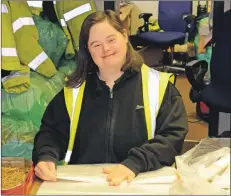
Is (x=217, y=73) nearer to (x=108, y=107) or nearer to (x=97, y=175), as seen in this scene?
(x=108, y=107)

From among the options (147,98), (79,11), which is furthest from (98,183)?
(79,11)

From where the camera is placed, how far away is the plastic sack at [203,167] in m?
0.92

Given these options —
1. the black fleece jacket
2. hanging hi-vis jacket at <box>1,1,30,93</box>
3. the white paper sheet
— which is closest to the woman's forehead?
the black fleece jacket

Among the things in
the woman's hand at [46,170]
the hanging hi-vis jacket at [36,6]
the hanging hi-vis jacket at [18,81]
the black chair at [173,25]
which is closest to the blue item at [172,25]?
the black chair at [173,25]

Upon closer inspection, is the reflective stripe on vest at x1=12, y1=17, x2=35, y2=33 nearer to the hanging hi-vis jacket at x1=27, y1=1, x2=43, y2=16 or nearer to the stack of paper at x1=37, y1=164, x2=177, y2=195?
the hanging hi-vis jacket at x1=27, y1=1, x2=43, y2=16

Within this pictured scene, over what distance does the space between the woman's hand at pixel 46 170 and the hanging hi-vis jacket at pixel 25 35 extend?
119cm

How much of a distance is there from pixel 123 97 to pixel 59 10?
42.9 inches

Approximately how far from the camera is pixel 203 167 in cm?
98

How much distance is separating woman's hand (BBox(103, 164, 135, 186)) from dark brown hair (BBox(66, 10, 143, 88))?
1.24ft

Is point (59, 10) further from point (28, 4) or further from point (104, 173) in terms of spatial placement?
point (104, 173)

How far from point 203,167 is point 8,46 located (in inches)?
58.1

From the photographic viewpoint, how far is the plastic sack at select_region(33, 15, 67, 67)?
2.31 metres

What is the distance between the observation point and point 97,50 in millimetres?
1307

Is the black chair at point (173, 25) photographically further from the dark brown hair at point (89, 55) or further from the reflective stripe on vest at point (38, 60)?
the dark brown hair at point (89, 55)
